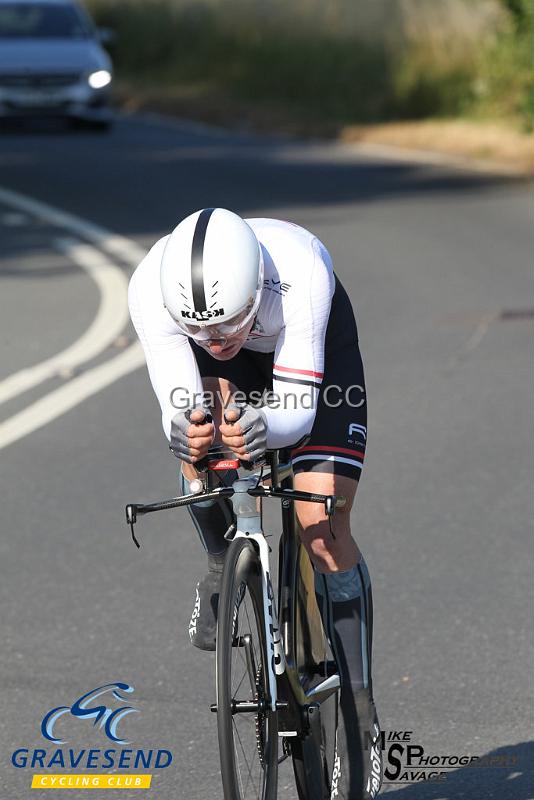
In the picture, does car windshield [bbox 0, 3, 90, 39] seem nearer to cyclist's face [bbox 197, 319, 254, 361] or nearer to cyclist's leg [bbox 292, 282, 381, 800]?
cyclist's leg [bbox 292, 282, 381, 800]

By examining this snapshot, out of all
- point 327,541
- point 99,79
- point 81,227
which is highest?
point 99,79

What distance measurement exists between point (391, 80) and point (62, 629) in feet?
99.4

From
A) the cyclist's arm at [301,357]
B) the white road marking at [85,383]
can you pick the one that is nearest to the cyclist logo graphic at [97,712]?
the cyclist's arm at [301,357]

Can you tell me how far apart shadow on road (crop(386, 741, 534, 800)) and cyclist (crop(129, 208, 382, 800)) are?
31cm

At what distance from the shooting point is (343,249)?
15.3 m

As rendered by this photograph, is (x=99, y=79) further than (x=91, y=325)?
A: Yes

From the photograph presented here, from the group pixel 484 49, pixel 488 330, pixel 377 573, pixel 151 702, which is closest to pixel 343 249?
pixel 488 330

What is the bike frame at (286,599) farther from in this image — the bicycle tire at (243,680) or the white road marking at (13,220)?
the white road marking at (13,220)

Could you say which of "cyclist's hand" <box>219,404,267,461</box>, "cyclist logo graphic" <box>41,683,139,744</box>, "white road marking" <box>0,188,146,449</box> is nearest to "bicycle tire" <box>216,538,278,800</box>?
"cyclist's hand" <box>219,404,267,461</box>

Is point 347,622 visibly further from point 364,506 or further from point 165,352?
point 364,506

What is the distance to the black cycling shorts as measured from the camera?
452 cm

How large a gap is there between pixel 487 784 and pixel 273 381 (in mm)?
1400

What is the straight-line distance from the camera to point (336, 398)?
4.54 m

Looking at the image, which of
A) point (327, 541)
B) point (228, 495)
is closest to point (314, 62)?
point (327, 541)
